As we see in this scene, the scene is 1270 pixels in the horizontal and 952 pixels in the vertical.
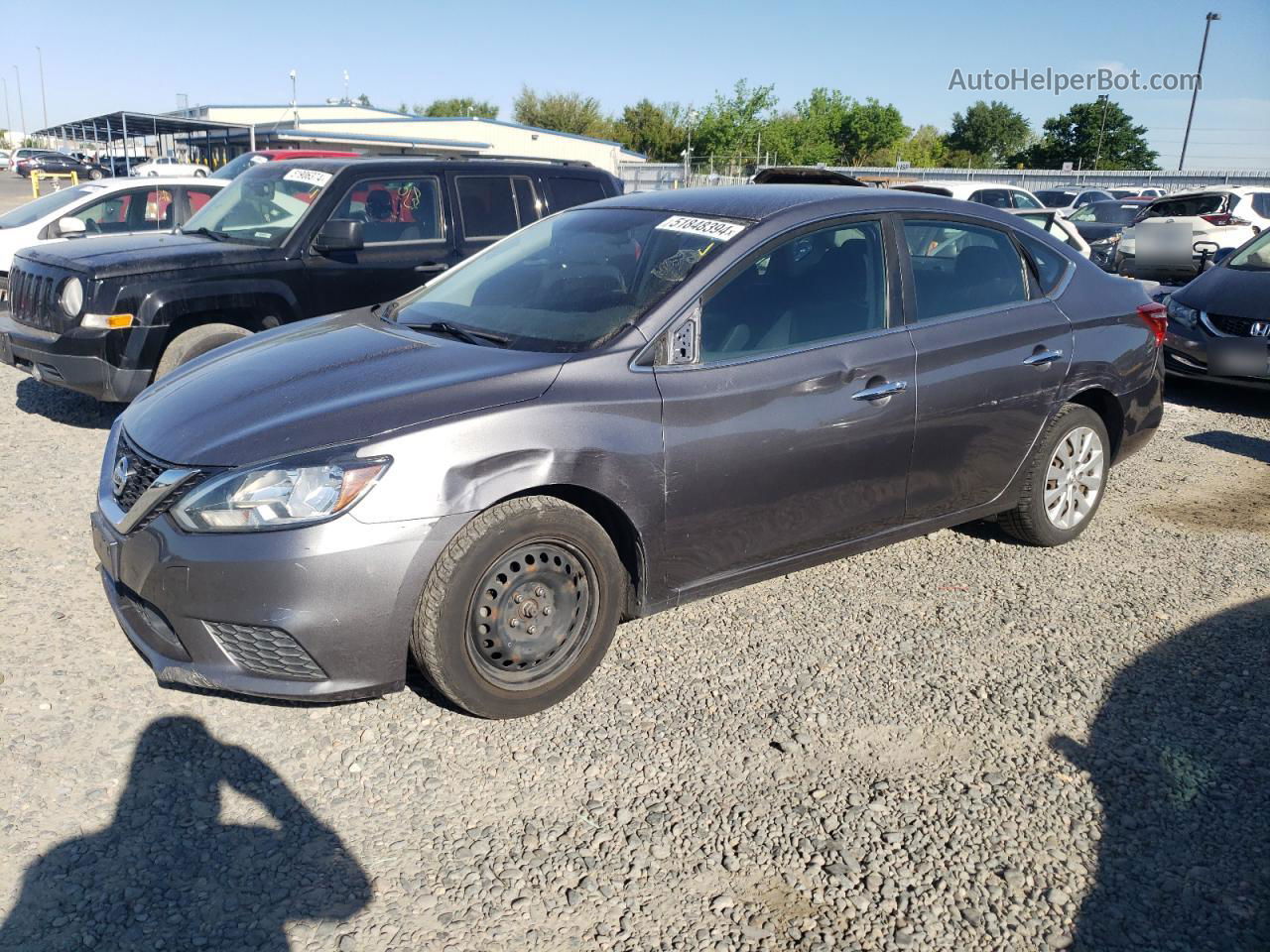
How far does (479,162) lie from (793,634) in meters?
4.94

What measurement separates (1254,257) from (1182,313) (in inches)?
41.3

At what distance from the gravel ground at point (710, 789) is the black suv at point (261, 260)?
7.41 feet

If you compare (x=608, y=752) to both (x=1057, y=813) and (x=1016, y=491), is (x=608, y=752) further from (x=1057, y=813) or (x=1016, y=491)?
(x=1016, y=491)

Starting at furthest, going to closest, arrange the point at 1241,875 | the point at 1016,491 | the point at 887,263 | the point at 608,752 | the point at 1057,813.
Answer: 1. the point at 1016,491
2. the point at 887,263
3. the point at 608,752
4. the point at 1057,813
5. the point at 1241,875

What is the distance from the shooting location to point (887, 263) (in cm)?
432

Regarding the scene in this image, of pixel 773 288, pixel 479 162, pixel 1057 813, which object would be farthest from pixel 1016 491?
pixel 479 162

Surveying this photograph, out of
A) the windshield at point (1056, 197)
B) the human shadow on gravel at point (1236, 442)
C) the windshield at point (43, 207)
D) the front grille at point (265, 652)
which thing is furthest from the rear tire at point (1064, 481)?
the windshield at point (1056, 197)

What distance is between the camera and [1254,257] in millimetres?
9203

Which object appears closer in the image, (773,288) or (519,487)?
(519,487)

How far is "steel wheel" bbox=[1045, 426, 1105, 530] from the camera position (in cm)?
501

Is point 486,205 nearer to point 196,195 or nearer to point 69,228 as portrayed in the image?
point 69,228

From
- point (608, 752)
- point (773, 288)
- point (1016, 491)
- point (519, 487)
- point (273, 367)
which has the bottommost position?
point (608, 752)

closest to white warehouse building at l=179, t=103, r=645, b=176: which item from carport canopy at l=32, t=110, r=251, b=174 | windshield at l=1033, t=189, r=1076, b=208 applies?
carport canopy at l=32, t=110, r=251, b=174

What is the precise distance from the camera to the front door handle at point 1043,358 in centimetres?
469
